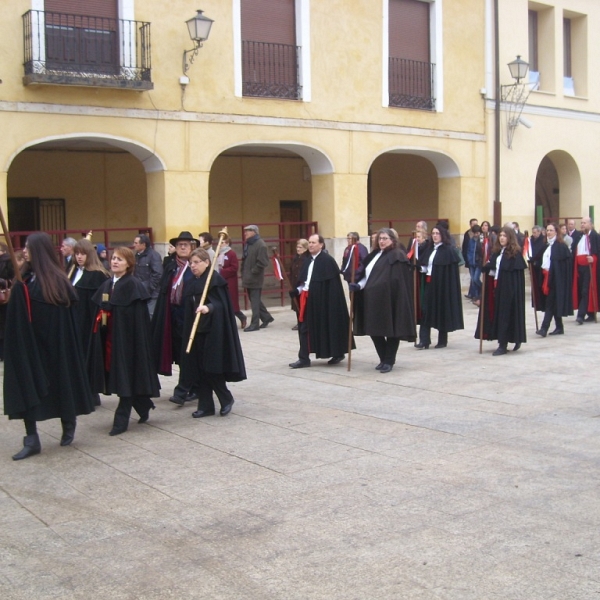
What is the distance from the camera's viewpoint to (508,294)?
38.3 feet

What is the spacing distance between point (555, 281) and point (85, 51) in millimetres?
8547

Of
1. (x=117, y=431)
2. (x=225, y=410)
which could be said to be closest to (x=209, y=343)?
(x=225, y=410)

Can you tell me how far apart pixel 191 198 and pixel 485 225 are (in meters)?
5.91

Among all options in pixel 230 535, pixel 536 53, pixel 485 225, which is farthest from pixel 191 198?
pixel 230 535

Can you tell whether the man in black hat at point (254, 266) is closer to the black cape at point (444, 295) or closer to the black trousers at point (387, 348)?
the black cape at point (444, 295)

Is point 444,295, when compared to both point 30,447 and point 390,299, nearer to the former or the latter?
point 390,299

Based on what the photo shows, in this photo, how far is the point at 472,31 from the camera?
20797 millimetres

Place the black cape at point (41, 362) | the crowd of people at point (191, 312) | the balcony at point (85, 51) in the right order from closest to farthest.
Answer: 1. the black cape at point (41, 362)
2. the crowd of people at point (191, 312)
3. the balcony at point (85, 51)

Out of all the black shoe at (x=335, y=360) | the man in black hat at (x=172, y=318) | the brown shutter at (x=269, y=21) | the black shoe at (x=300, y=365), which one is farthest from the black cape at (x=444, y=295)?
the brown shutter at (x=269, y=21)

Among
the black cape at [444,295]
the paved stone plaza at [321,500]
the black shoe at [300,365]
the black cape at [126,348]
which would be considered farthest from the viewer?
the black cape at [444,295]

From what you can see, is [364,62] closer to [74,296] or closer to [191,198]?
[191,198]

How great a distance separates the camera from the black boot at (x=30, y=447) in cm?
702

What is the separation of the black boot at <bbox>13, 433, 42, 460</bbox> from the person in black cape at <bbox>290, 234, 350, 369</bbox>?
4479mm

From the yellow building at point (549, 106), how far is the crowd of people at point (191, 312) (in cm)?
754
